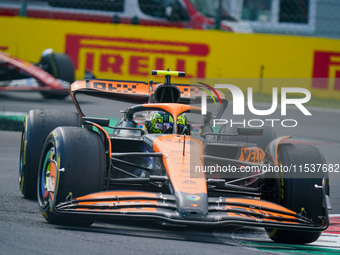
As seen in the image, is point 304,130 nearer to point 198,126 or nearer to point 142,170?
point 198,126

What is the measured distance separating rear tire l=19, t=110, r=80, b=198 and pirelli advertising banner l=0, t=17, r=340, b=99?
8581mm

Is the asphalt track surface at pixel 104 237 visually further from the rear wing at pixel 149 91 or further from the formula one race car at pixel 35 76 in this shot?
the formula one race car at pixel 35 76

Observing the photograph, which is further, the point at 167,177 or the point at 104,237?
the point at 167,177

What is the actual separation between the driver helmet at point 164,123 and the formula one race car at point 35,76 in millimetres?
6941

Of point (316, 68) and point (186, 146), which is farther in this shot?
point (316, 68)

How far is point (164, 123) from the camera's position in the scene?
6.09 meters

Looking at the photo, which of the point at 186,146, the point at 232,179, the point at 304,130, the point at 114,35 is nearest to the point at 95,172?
the point at 186,146

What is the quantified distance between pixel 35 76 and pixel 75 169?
8.08 meters

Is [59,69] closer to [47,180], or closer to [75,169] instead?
[47,180]

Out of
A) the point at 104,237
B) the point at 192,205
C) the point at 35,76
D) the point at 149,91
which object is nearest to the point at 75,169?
the point at 104,237

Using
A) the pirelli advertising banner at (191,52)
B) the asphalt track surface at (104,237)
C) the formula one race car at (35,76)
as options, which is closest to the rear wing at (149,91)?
the asphalt track surface at (104,237)

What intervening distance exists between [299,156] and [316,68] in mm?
9938

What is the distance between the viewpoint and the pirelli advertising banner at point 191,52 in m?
14.9

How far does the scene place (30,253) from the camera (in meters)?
4.32
